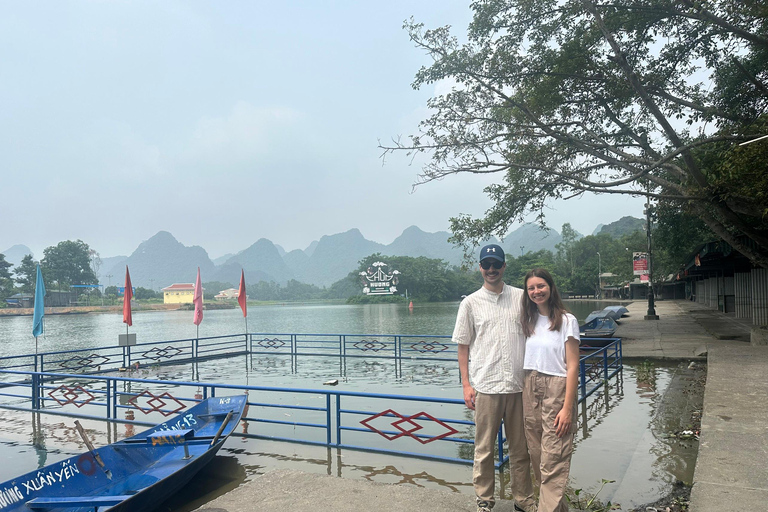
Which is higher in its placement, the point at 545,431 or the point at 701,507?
the point at 545,431

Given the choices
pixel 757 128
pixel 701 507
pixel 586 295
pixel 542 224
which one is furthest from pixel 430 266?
pixel 701 507

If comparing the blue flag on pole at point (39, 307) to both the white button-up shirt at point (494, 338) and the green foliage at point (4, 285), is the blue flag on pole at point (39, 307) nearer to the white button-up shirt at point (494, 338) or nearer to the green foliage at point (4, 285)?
the white button-up shirt at point (494, 338)

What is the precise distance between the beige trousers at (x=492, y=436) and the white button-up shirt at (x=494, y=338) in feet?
0.31

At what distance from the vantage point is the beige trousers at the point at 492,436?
3719 mm

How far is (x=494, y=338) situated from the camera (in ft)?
12.4

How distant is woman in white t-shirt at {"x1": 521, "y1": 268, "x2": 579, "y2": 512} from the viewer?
3.42m

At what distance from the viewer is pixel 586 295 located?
9681cm

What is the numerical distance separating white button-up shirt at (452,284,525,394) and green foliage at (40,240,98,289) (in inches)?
5075

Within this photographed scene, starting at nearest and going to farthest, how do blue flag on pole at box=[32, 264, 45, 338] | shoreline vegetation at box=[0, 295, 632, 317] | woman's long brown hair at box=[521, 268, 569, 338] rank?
woman's long brown hair at box=[521, 268, 569, 338], blue flag on pole at box=[32, 264, 45, 338], shoreline vegetation at box=[0, 295, 632, 317]

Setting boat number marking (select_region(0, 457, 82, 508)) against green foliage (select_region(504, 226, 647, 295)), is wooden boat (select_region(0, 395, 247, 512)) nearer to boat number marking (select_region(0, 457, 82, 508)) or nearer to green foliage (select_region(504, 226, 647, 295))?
boat number marking (select_region(0, 457, 82, 508))

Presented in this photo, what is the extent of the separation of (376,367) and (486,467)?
13327 mm

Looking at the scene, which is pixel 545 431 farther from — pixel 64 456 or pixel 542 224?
pixel 542 224

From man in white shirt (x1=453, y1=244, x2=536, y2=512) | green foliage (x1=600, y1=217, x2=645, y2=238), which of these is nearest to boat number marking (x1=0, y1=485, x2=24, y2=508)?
man in white shirt (x1=453, y1=244, x2=536, y2=512)

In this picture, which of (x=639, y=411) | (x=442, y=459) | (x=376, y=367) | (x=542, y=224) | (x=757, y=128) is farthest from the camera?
(x=542, y=224)
